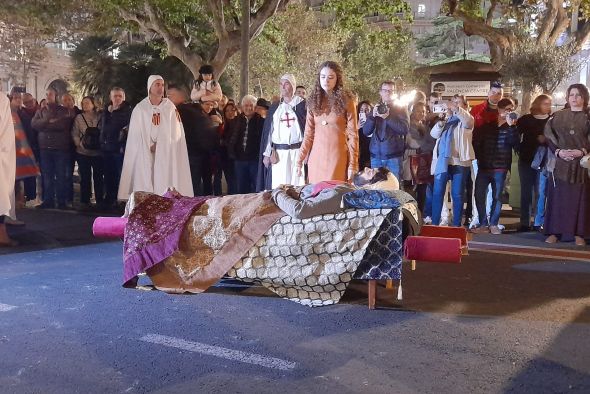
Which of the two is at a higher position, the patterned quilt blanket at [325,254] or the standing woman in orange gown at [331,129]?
the standing woman in orange gown at [331,129]

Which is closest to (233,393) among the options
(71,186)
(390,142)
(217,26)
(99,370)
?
(99,370)

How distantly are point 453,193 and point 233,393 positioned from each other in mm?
6299

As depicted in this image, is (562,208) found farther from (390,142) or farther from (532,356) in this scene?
(532,356)

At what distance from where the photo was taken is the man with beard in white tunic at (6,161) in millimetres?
7758

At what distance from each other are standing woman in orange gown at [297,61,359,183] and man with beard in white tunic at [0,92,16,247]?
3.38 m

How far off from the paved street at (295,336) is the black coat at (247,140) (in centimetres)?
348

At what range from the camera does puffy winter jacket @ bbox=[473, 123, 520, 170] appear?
9172 millimetres

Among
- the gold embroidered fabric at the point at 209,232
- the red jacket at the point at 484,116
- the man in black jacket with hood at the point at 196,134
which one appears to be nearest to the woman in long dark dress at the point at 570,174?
the red jacket at the point at 484,116

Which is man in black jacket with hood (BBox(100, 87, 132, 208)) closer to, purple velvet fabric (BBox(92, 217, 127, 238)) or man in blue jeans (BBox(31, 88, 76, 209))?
man in blue jeans (BBox(31, 88, 76, 209))

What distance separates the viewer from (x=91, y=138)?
425 inches

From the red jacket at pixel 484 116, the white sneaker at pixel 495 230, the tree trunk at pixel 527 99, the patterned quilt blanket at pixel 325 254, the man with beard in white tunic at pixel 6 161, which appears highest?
the tree trunk at pixel 527 99

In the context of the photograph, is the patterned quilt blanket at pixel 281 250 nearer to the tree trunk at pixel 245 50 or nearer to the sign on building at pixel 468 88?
the tree trunk at pixel 245 50

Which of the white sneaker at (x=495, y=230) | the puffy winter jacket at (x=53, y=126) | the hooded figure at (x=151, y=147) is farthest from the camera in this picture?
the puffy winter jacket at (x=53, y=126)

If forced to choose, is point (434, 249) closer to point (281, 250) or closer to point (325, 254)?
point (325, 254)
